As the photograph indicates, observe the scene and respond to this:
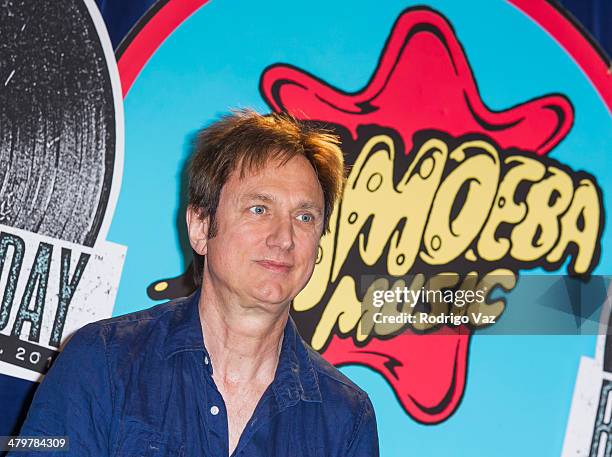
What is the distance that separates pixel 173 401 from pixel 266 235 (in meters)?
0.34

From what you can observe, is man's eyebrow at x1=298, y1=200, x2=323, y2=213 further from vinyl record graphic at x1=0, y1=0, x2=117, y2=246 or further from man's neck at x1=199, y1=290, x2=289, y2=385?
vinyl record graphic at x1=0, y1=0, x2=117, y2=246

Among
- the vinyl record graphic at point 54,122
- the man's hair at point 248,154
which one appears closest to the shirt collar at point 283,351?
the man's hair at point 248,154

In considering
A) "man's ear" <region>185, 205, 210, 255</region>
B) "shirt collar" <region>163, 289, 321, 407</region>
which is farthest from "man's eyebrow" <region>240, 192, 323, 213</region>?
"shirt collar" <region>163, 289, 321, 407</region>

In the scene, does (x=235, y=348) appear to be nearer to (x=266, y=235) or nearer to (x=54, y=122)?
(x=266, y=235)

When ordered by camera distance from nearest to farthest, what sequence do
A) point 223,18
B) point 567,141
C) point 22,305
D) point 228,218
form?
point 228,218, point 22,305, point 223,18, point 567,141

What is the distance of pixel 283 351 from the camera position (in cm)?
157

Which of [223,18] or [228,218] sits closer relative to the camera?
[228,218]

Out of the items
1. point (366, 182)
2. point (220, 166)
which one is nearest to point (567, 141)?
point (366, 182)

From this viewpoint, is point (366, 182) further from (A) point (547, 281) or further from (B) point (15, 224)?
(B) point (15, 224)

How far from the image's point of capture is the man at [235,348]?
136 centimetres

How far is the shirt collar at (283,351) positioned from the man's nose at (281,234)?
21 cm

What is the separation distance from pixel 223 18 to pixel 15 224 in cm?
79

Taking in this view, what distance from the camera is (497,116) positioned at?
236 cm

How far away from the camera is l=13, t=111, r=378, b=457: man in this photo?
4.46 ft
